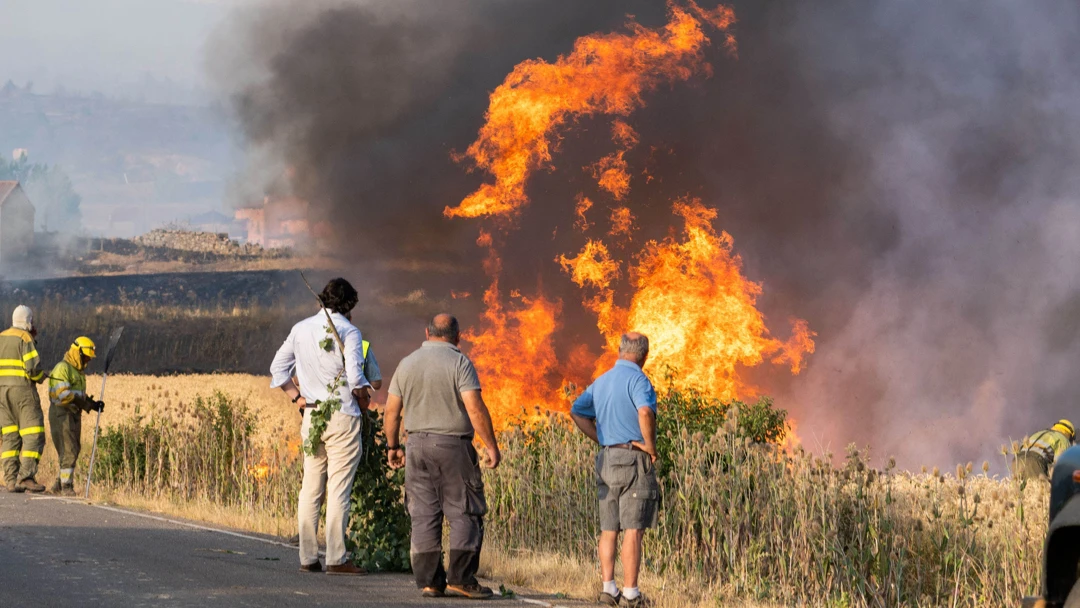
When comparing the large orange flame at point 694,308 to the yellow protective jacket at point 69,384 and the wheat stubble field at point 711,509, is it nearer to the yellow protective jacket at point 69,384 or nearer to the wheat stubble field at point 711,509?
the wheat stubble field at point 711,509

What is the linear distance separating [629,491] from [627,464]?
0.19 meters

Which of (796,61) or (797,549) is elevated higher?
(796,61)

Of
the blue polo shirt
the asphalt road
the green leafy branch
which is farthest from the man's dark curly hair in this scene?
the blue polo shirt

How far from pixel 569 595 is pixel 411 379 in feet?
6.79

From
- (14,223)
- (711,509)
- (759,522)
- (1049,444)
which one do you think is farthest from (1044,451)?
(14,223)

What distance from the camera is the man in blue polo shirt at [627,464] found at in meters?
9.08

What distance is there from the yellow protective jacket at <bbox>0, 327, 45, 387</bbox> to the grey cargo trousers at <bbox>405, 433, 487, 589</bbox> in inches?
331

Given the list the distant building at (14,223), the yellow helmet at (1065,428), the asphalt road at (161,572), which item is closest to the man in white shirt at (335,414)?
the asphalt road at (161,572)

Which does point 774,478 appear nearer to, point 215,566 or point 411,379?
point 411,379

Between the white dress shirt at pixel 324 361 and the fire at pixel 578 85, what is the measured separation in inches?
491

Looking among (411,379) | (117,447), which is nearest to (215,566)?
(411,379)

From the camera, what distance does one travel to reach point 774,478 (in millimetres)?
10969

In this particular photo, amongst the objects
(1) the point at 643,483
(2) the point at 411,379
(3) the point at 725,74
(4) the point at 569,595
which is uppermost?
(3) the point at 725,74

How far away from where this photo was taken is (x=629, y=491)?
9.17 meters
